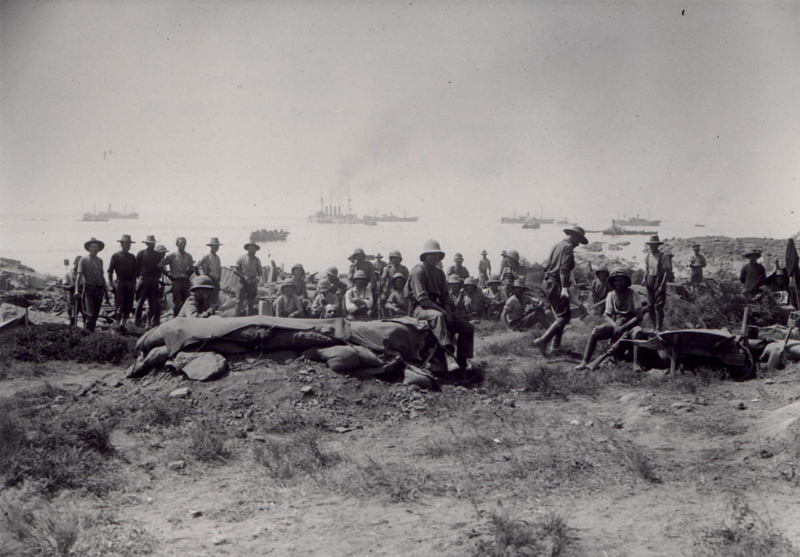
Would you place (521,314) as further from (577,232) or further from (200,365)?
(200,365)

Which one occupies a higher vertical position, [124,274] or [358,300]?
[124,274]

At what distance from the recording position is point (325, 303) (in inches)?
399

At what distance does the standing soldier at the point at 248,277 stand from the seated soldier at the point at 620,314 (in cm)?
→ 620

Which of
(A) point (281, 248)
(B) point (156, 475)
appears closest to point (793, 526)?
(B) point (156, 475)

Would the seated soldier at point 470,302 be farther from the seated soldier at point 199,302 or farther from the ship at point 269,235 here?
the ship at point 269,235

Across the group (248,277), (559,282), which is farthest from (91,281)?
(559,282)

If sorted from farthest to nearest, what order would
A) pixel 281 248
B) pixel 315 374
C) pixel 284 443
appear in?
pixel 281 248
pixel 315 374
pixel 284 443

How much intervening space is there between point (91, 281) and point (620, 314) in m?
7.76

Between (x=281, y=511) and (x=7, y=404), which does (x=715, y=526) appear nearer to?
(x=281, y=511)

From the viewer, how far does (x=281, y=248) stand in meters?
49.0

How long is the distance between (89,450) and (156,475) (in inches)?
25.1

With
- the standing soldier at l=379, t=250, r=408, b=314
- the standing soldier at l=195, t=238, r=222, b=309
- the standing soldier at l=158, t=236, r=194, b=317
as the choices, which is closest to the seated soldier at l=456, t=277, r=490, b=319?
the standing soldier at l=379, t=250, r=408, b=314

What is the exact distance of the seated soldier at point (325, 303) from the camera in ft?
31.3

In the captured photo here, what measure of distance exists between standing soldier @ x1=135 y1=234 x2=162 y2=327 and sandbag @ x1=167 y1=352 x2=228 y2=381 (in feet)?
13.4
